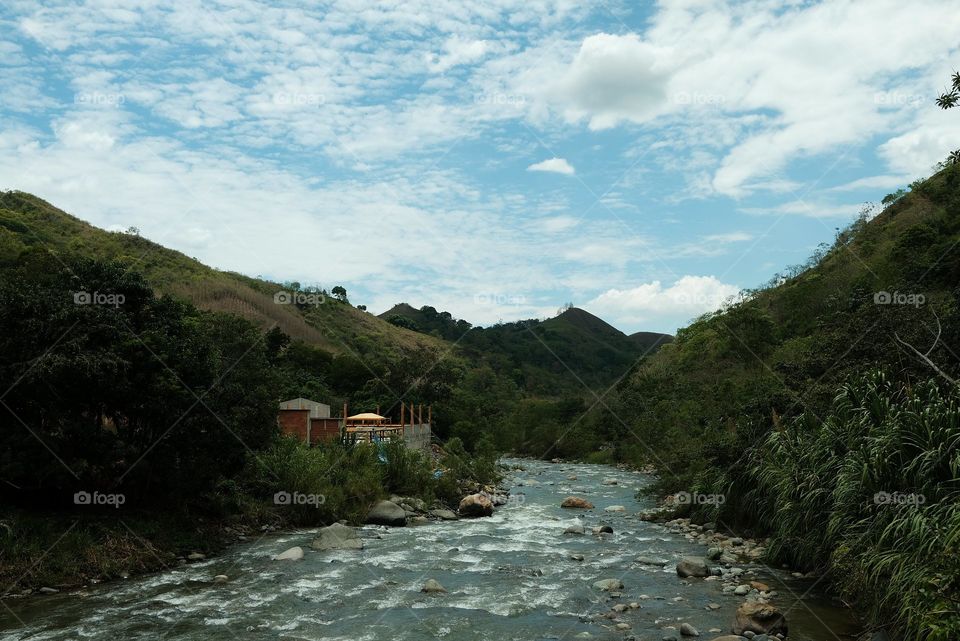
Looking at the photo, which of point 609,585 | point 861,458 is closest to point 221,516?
point 609,585

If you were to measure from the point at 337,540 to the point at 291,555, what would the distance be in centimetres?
165

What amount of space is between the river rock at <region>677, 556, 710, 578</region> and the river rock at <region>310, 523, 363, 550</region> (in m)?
7.52

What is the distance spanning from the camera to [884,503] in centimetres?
941

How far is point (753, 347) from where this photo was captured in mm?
38406

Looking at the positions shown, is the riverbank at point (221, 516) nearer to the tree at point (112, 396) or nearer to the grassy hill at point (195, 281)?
the tree at point (112, 396)

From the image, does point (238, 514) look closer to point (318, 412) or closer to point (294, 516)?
point (294, 516)

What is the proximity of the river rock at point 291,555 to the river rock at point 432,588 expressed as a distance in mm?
3837

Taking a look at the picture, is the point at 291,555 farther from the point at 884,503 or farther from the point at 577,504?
the point at 577,504

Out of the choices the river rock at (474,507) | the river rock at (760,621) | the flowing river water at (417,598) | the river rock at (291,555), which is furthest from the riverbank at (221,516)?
the river rock at (760,621)

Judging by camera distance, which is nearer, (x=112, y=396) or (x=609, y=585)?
(x=609, y=585)

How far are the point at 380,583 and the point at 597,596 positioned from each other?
4097 mm

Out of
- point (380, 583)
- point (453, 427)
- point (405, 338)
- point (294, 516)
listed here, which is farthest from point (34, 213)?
point (380, 583)

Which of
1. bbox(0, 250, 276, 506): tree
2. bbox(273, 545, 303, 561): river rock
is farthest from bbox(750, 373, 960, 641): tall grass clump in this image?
bbox(0, 250, 276, 506): tree

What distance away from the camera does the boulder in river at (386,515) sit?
20.3m
